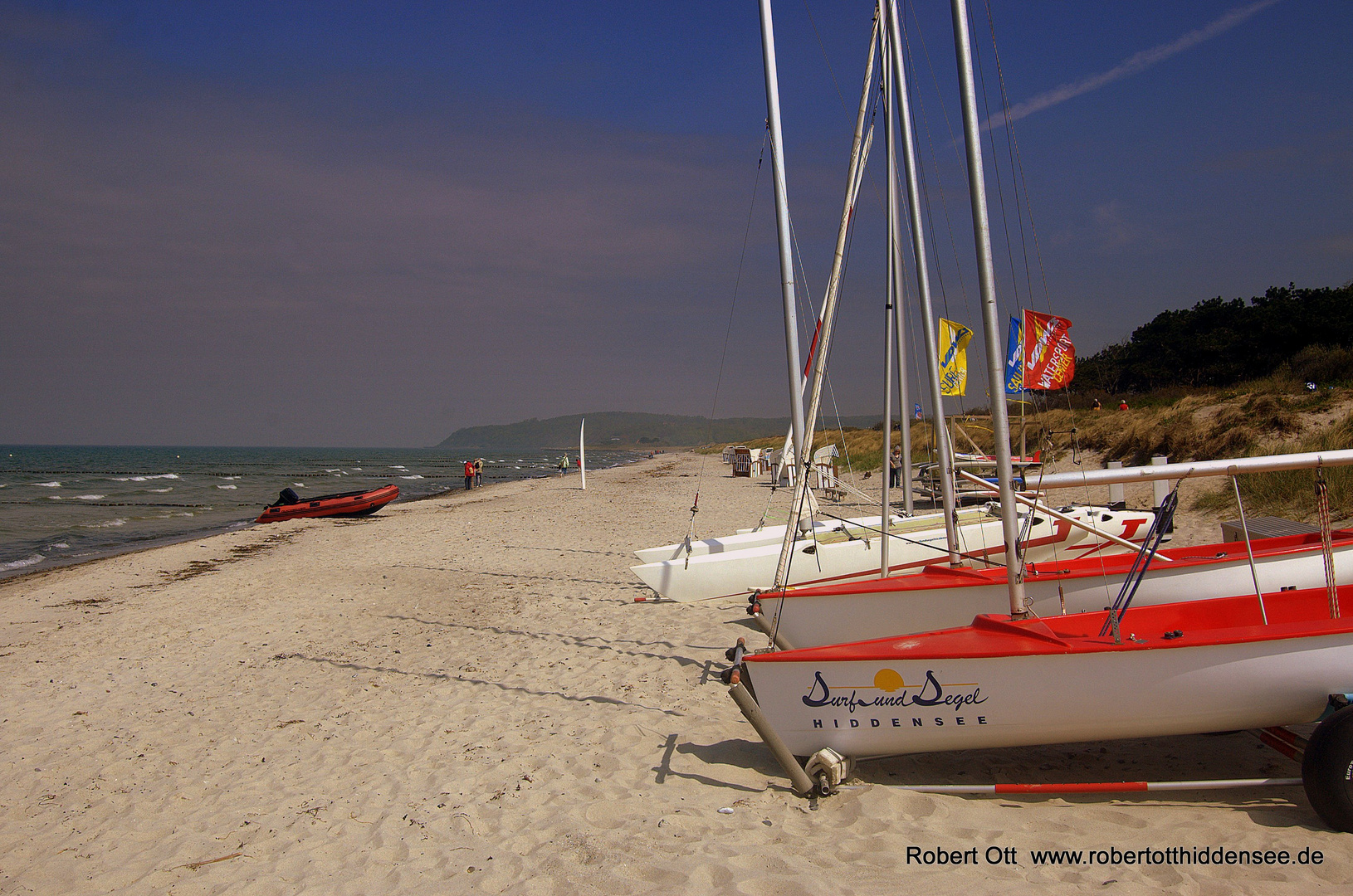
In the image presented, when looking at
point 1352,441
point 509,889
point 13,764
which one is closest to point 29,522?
point 13,764

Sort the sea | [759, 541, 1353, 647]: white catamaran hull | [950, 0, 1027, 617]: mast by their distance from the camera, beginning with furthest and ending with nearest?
1. the sea
2. [759, 541, 1353, 647]: white catamaran hull
3. [950, 0, 1027, 617]: mast

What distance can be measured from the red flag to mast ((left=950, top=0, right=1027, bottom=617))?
8263 millimetres

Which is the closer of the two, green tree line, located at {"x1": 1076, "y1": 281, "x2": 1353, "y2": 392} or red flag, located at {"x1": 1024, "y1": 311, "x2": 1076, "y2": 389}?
red flag, located at {"x1": 1024, "y1": 311, "x2": 1076, "y2": 389}

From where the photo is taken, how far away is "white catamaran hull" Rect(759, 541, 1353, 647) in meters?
5.81

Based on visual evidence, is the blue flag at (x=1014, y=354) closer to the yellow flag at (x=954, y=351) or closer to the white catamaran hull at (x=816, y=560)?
the yellow flag at (x=954, y=351)

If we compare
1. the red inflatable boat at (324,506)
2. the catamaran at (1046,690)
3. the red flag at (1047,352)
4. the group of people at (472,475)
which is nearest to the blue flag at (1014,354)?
the red flag at (1047,352)

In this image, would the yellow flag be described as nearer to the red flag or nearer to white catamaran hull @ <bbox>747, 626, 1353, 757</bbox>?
the red flag

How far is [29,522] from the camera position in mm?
23938

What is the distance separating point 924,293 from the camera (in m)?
9.34

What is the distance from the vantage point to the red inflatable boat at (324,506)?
76.0 feet

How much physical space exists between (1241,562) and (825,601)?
3.17 metres

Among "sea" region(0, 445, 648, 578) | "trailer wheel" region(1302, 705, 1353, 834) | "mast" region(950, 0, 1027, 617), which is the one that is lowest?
"sea" region(0, 445, 648, 578)

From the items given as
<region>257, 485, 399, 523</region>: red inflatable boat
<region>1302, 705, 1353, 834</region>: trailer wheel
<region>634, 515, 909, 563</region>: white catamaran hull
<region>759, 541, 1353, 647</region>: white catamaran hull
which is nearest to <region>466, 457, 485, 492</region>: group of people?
<region>257, 485, 399, 523</region>: red inflatable boat

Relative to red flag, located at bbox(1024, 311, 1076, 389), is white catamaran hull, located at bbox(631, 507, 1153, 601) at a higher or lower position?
lower
